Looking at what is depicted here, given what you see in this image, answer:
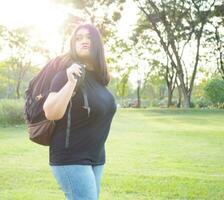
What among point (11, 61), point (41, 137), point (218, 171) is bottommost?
point (218, 171)

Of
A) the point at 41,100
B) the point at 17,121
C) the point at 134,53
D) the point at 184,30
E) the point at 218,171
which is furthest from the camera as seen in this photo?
the point at 134,53

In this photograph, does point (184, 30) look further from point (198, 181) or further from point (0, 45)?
point (198, 181)

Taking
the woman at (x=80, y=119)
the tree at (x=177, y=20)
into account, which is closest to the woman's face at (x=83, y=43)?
the woman at (x=80, y=119)

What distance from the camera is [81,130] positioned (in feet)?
10.9

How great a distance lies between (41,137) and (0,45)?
41.2m

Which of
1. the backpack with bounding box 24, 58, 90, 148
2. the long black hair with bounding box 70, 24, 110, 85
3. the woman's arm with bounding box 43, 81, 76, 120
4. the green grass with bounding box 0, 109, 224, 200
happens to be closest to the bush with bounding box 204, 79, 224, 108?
the green grass with bounding box 0, 109, 224, 200

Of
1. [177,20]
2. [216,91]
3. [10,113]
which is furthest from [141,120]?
[216,91]

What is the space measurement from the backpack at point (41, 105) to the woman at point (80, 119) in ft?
0.11

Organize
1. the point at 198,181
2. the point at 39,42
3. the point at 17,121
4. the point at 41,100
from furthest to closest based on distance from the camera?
the point at 39,42 < the point at 17,121 < the point at 198,181 < the point at 41,100

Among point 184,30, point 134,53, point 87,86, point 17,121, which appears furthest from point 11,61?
point 87,86

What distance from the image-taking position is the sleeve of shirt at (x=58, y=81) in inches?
126

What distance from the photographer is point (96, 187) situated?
3398 mm

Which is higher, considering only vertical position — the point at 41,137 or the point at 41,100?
the point at 41,100

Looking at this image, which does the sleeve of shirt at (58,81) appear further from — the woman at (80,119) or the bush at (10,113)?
the bush at (10,113)
